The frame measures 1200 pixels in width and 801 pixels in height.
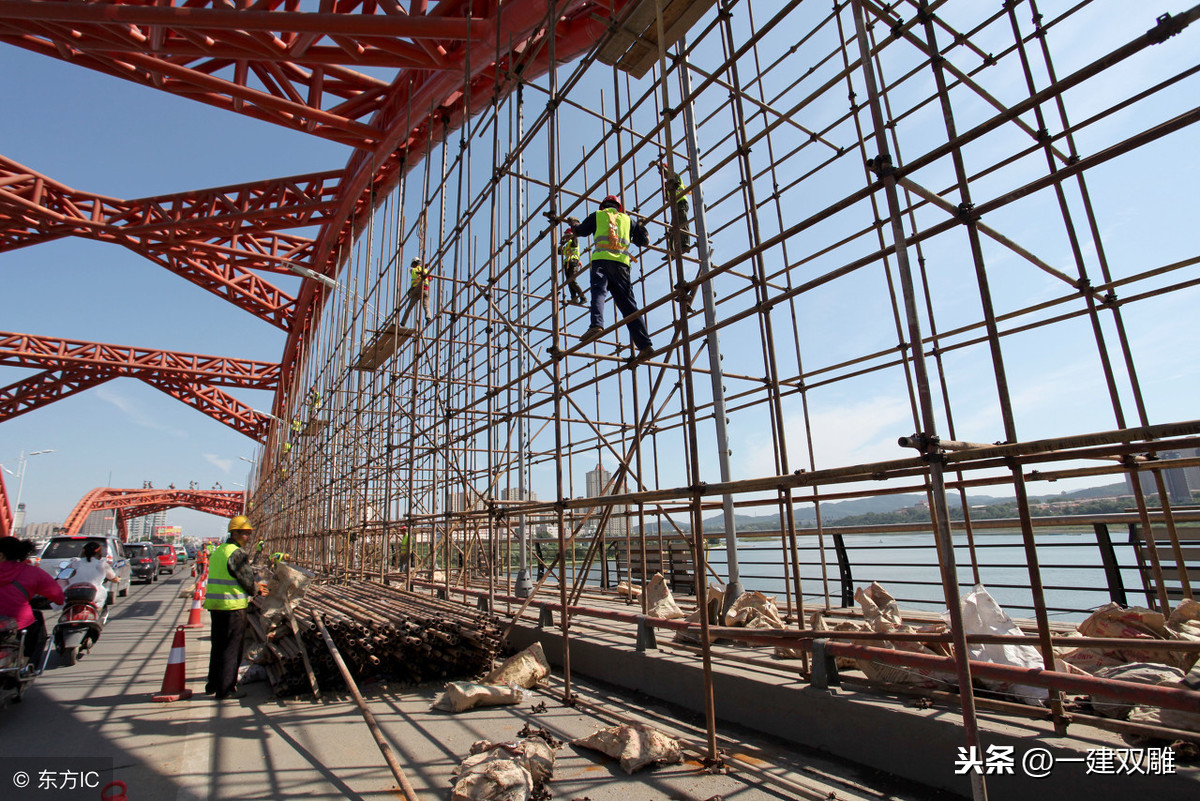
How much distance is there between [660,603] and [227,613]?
4.60 meters

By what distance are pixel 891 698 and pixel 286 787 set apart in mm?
3824

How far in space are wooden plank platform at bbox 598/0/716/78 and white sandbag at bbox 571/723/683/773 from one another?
6439 mm

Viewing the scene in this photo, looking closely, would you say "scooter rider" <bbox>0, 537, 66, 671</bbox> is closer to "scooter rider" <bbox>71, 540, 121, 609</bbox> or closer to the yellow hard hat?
the yellow hard hat

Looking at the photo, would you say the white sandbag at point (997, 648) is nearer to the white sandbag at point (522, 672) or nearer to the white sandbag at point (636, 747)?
the white sandbag at point (636, 747)

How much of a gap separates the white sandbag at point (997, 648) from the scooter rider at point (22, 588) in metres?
7.99

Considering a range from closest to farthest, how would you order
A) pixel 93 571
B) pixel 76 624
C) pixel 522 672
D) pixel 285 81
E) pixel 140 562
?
pixel 522 672
pixel 76 624
pixel 93 571
pixel 285 81
pixel 140 562

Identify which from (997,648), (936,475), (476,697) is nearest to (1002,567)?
(997,648)

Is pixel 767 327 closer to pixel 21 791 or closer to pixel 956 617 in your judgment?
pixel 956 617

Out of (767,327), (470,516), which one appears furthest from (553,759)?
(767,327)

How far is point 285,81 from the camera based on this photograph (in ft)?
39.6

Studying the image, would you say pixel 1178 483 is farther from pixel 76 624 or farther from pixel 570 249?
pixel 76 624

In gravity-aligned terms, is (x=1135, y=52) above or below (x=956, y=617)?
above

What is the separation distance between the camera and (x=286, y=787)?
3.61m

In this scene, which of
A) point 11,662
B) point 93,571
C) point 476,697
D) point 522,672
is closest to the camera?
point 476,697
